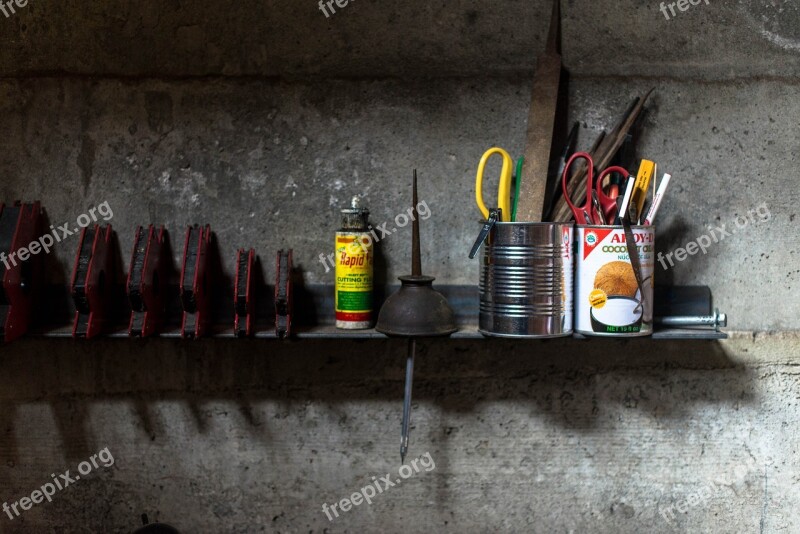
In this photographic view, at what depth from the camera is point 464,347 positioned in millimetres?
1223

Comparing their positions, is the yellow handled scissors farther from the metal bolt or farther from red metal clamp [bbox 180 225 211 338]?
red metal clamp [bbox 180 225 211 338]

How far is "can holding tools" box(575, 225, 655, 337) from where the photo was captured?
1.03m

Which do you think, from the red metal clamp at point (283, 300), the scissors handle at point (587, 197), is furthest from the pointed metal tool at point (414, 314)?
the scissors handle at point (587, 197)

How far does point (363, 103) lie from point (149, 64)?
441mm

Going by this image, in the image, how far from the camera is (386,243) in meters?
1.21

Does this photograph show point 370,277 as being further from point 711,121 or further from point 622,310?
point 711,121

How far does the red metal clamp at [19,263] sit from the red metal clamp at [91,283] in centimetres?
11

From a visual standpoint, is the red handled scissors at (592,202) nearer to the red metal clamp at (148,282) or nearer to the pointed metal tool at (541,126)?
the pointed metal tool at (541,126)

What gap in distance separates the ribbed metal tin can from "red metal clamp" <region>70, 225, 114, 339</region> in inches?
28.6

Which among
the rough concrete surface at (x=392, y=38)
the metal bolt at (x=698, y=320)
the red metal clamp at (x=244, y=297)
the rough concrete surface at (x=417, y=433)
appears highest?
the rough concrete surface at (x=392, y=38)

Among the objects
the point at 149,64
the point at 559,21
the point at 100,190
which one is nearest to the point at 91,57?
the point at 149,64

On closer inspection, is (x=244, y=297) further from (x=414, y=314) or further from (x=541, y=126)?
(x=541, y=126)

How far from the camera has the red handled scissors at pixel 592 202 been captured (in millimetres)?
1061

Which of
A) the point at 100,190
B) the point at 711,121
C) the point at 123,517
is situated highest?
the point at 711,121
